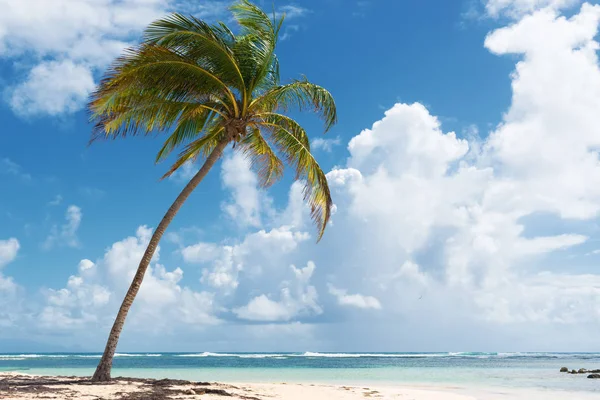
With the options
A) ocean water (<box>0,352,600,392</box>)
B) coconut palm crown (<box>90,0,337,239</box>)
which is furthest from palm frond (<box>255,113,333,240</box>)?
ocean water (<box>0,352,600,392</box>)

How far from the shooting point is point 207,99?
566 inches

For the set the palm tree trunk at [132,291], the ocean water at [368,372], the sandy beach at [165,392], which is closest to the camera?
the sandy beach at [165,392]

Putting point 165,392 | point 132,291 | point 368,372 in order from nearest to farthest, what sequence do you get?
point 165,392
point 132,291
point 368,372

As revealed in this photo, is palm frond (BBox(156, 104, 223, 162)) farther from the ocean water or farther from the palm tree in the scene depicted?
the ocean water

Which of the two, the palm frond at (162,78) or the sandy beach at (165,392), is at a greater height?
the palm frond at (162,78)

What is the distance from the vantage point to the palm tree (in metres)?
12.7

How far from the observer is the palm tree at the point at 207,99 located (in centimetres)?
1268

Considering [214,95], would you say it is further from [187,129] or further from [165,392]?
[165,392]

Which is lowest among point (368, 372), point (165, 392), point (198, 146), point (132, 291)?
point (368, 372)

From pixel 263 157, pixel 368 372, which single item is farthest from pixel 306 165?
pixel 368 372

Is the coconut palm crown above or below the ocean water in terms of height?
above

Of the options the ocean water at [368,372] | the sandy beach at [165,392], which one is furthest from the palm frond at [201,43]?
the ocean water at [368,372]

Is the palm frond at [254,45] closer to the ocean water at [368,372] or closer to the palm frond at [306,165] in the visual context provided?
the palm frond at [306,165]

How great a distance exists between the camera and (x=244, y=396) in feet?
37.1
